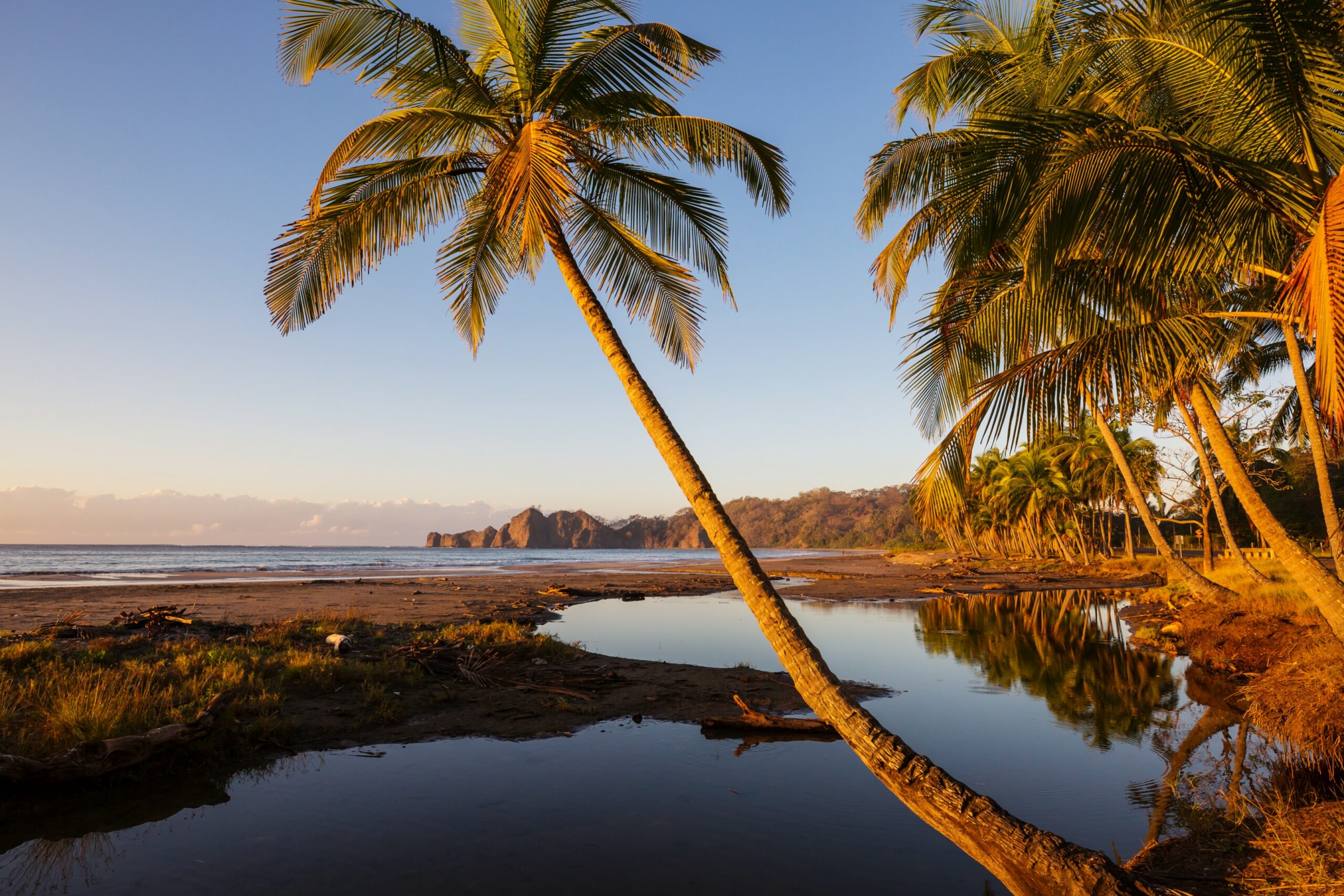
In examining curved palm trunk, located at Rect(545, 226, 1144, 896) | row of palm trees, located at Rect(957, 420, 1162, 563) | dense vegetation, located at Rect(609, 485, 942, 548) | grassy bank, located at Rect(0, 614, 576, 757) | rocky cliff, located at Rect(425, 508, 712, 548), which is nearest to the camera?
curved palm trunk, located at Rect(545, 226, 1144, 896)

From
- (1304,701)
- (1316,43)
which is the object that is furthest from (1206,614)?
(1316,43)

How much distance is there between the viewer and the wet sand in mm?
19906

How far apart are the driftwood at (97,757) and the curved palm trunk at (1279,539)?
12795 mm

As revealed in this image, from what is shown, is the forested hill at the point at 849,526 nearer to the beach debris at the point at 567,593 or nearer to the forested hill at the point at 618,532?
the forested hill at the point at 618,532

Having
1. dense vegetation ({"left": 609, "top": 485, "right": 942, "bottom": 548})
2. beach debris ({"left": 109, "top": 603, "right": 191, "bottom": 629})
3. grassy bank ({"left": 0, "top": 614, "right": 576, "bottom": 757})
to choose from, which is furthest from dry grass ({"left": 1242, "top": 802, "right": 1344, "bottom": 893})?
dense vegetation ({"left": 609, "top": 485, "right": 942, "bottom": 548})

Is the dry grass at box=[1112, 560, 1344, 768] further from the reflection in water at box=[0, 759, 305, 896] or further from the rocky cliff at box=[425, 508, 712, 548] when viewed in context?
the rocky cliff at box=[425, 508, 712, 548]

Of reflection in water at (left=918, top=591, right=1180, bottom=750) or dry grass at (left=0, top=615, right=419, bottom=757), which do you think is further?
reflection in water at (left=918, top=591, right=1180, bottom=750)

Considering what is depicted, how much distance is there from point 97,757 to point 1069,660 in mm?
16167

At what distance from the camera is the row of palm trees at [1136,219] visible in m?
5.75

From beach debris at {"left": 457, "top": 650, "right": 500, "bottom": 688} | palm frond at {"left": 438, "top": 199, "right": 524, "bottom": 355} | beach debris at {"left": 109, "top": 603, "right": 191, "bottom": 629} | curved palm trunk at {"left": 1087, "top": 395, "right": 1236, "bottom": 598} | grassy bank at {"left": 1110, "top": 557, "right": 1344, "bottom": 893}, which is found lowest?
beach debris at {"left": 457, "top": 650, "right": 500, "bottom": 688}

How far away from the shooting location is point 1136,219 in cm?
642

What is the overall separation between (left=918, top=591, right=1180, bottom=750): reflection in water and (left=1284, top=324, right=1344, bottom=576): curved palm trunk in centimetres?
319

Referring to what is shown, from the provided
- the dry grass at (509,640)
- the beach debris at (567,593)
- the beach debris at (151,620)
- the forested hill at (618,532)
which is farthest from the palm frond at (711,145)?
the forested hill at (618,532)

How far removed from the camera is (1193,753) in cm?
809
